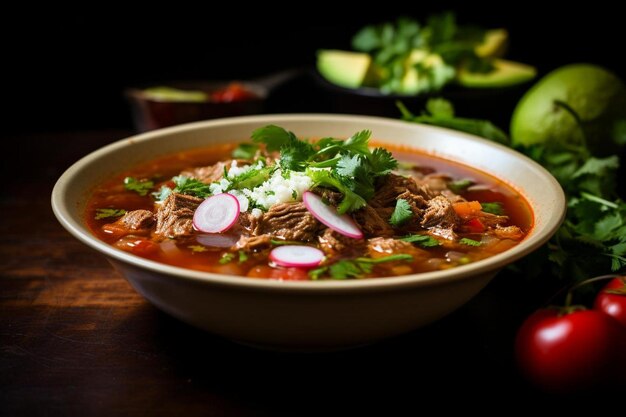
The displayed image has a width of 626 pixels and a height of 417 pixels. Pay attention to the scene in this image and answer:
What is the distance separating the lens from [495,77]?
5930mm

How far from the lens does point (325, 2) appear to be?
815 centimetres

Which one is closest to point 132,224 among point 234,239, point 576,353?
point 234,239

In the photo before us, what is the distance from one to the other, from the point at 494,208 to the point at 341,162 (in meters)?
0.82

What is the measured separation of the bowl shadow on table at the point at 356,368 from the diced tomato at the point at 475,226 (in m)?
0.45

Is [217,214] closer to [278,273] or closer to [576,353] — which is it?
[278,273]


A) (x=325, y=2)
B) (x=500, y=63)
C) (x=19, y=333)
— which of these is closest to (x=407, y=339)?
(x=19, y=333)

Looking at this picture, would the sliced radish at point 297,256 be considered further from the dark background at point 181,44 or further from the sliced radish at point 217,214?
the dark background at point 181,44

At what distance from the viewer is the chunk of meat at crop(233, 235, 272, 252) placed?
9.59ft

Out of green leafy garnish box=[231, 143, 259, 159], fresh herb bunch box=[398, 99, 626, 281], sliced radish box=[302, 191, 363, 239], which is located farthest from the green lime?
sliced radish box=[302, 191, 363, 239]

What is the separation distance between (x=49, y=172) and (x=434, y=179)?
2.60m

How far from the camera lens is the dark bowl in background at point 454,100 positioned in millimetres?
5492

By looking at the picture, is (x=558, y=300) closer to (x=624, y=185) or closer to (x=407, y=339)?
(x=407, y=339)

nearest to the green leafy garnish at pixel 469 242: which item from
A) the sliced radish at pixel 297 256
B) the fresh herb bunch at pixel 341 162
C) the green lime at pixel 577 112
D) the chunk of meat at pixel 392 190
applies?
the chunk of meat at pixel 392 190

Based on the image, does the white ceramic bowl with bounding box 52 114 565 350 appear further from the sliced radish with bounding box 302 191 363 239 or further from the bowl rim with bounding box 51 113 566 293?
the sliced radish with bounding box 302 191 363 239
